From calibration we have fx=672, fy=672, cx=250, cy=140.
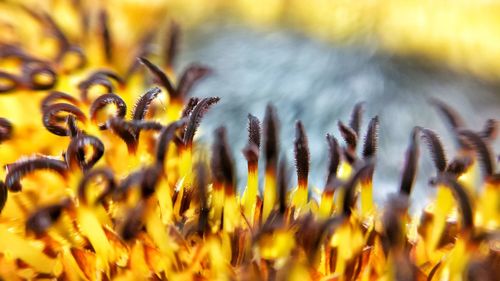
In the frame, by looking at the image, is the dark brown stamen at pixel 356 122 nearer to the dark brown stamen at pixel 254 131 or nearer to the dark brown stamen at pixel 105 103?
the dark brown stamen at pixel 254 131

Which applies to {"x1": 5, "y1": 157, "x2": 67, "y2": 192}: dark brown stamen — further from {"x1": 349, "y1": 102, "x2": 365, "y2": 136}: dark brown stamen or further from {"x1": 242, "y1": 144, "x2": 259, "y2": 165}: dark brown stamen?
{"x1": 349, "y1": 102, "x2": 365, "y2": 136}: dark brown stamen

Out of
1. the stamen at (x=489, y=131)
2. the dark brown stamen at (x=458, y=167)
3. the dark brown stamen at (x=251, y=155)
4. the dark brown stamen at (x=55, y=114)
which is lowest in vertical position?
the dark brown stamen at (x=458, y=167)

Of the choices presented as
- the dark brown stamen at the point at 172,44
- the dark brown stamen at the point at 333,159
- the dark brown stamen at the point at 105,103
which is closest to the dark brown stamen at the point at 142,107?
the dark brown stamen at the point at 105,103

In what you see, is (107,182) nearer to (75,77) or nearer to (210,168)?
(210,168)

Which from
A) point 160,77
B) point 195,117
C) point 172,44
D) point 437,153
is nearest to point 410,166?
point 437,153

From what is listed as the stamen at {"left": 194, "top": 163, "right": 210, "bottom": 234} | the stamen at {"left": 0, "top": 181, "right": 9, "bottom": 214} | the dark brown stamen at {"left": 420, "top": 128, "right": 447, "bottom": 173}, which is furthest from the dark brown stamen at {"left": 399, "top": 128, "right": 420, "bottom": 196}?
the stamen at {"left": 0, "top": 181, "right": 9, "bottom": 214}

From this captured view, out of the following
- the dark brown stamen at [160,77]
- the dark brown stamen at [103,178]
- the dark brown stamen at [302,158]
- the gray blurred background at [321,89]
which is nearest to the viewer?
the dark brown stamen at [103,178]
